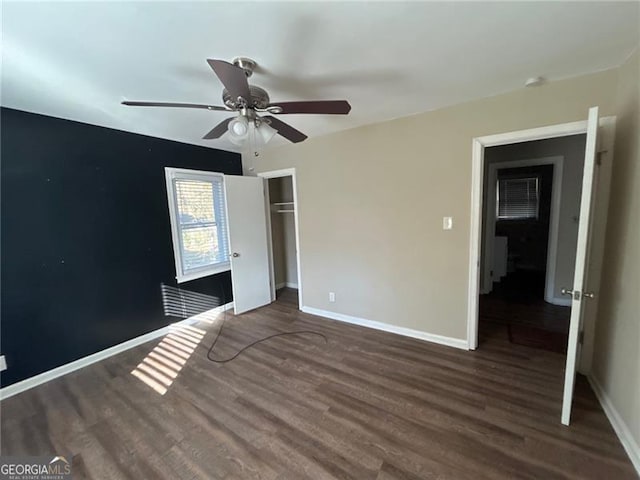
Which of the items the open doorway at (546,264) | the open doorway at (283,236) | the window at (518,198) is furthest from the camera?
the window at (518,198)

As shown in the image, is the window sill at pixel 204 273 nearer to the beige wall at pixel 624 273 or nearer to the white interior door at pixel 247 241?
the white interior door at pixel 247 241

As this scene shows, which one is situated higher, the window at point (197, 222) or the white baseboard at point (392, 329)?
the window at point (197, 222)

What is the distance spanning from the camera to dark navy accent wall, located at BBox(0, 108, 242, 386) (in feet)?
7.55

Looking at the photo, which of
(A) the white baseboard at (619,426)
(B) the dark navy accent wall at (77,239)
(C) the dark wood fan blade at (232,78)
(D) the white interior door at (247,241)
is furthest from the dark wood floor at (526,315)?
(B) the dark navy accent wall at (77,239)

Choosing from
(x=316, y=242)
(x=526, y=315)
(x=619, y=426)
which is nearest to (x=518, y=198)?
(x=526, y=315)

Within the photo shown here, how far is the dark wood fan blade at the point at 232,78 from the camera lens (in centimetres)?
123

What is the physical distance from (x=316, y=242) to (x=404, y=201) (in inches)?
51.0

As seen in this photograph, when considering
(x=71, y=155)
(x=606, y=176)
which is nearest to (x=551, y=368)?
(x=606, y=176)

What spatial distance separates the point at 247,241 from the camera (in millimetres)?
3850

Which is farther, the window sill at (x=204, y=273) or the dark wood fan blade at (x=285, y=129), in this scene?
the window sill at (x=204, y=273)

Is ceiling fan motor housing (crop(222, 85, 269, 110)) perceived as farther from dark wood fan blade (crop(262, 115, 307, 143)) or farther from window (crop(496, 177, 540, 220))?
window (crop(496, 177, 540, 220))

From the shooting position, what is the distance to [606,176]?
2.00 metres

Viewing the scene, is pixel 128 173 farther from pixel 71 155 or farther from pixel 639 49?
pixel 639 49

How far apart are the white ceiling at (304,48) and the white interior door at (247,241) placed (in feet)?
5.09
